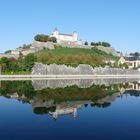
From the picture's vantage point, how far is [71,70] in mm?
76062

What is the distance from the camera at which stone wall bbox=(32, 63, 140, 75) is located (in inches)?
2782

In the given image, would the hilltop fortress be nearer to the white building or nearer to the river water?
the white building

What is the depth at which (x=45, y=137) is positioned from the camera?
14812mm

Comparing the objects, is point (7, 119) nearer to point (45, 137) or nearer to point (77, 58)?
point (45, 137)

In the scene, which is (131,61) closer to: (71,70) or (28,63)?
(71,70)

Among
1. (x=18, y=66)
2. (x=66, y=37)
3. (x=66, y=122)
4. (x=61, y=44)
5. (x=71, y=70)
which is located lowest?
(x=66, y=122)

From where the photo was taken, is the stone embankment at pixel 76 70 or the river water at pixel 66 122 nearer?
the river water at pixel 66 122

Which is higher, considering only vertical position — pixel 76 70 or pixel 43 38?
pixel 43 38

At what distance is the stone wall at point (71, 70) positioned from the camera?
70669mm

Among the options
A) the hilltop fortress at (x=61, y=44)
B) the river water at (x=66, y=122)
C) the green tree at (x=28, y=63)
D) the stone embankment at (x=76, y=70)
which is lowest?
the river water at (x=66, y=122)

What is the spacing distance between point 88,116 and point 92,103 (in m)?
7.02

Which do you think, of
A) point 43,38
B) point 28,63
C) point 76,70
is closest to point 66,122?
point 28,63

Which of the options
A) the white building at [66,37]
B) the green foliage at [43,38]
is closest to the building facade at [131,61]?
the white building at [66,37]

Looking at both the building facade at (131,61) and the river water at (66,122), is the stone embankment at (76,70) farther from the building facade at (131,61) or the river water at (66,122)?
the river water at (66,122)
